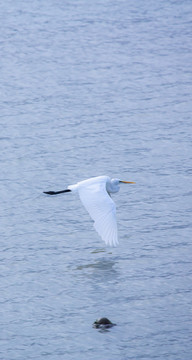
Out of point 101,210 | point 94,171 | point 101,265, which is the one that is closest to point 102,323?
point 101,265

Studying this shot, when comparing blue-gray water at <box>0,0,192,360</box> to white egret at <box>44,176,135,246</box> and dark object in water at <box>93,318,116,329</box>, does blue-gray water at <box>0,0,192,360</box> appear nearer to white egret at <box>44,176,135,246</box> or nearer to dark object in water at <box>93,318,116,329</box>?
dark object in water at <box>93,318,116,329</box>

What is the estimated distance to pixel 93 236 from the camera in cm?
686

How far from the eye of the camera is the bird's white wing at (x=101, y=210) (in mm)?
6312

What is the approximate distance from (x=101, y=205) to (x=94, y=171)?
5.26ft

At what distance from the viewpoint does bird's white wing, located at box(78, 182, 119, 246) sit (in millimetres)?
6312

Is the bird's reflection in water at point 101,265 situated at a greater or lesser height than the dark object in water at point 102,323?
greater

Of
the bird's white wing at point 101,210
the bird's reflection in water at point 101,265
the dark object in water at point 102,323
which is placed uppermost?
the bird's white wing at point 101,210

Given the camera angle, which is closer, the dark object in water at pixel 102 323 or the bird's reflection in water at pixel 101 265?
the dark object in water at pixel 102 323

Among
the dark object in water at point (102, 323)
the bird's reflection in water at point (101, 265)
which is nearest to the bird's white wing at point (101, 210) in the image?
the bird's reflection in water at point (101, 265)

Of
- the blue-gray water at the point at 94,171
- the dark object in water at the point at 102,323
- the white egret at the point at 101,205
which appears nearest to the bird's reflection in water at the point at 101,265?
the blue-gray water at the point at 94,171

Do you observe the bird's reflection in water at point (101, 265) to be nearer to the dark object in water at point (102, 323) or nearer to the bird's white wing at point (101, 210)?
the bird's white wing at point (101, 210)

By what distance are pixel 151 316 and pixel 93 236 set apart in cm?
150

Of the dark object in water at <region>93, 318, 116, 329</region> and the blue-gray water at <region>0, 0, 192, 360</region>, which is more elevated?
the blue-gray water at <region>0, 0, 192, 360</region>

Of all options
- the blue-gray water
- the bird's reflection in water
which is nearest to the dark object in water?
the blue-gray water
